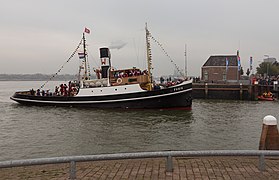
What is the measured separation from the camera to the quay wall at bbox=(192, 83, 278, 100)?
4119cm

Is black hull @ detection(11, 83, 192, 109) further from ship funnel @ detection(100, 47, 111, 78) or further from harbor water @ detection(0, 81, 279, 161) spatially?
ship funnel @ detection(100, 47, 111, 78)

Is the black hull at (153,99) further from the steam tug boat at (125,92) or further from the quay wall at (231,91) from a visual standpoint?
the quay wall at (231,91)

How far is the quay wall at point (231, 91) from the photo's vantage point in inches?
1622

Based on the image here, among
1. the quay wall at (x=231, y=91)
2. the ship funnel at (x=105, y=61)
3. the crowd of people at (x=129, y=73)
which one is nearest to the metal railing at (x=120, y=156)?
the crowd of people at (x=129, y=73)

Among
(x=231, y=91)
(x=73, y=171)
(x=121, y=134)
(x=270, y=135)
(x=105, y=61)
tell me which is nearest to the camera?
(x=73, y=171)

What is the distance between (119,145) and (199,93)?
32815mm

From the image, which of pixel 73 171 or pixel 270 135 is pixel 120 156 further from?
pixel 270 135

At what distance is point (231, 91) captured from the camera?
42.4 meters

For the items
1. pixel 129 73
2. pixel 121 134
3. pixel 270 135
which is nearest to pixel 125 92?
pixel 129 73

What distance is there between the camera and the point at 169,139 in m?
15.0

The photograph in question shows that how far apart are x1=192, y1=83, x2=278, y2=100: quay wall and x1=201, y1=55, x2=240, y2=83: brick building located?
16854 millimetres

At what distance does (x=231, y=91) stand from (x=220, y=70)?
21776 millimetres

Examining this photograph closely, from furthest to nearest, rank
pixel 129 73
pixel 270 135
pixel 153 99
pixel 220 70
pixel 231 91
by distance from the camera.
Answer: pixel 220 70
pixel 231 91
pixel 129 73
pixel 153 99
pixel 270 135

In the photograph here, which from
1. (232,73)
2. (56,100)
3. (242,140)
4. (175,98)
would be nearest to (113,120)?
(175,98)
